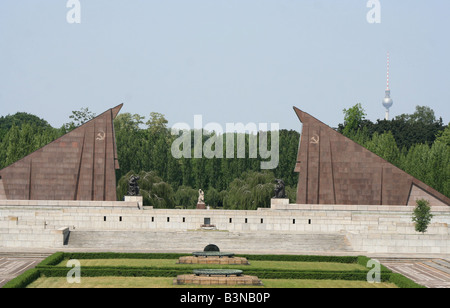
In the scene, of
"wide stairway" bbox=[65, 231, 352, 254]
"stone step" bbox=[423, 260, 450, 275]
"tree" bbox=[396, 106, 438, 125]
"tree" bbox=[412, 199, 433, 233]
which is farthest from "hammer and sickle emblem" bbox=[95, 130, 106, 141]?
"tree" bbox=[396, 106, 438, 125]

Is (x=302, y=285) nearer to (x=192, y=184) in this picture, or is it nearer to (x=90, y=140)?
(x=90, y=140)

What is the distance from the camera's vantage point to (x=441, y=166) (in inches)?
2400

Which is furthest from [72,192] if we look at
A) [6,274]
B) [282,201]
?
[6,274]

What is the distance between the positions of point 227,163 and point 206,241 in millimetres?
28882

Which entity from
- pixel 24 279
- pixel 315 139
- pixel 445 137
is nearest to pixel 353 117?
pixel 445 137

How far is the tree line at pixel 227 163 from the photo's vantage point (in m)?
59.7

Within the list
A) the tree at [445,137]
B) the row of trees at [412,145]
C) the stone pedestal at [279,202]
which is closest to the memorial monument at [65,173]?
the stone pedestal at [279,202]

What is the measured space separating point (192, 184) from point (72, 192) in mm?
25443

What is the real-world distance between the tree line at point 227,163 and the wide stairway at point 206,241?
13.5 meters

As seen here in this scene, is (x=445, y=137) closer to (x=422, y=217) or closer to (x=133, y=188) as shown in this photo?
(x=422, y=217)

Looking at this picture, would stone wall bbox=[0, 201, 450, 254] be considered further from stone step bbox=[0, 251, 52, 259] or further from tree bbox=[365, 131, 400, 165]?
tree bbox=[365, 131, 400, 165]

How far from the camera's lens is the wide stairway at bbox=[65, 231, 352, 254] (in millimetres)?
43156

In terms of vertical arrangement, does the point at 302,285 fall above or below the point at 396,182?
below

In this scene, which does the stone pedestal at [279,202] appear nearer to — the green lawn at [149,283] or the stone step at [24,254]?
the stone step at [24,254]
